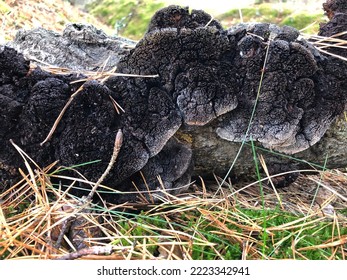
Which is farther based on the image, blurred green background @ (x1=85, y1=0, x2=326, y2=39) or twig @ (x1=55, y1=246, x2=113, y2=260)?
blurred green background @ (x1=85, y1=0, x2=326, y2=39)

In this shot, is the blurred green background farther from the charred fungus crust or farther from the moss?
the charred fungus crust

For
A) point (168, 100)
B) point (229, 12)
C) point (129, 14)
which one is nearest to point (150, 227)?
point (168, 100)

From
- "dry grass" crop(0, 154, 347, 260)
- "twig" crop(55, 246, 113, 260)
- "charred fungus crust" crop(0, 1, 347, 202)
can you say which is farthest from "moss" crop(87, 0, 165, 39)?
"twig" crop(55, 246, 113, 260)

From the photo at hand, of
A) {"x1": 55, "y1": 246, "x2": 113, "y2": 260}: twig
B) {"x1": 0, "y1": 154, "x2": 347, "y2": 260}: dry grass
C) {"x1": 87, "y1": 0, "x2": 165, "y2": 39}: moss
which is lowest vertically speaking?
{"x1": 0, "y1": 154, "x2": 347, "y2": 260}: dry grass

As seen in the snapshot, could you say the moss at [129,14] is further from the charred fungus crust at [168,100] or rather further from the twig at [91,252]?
the twig at [91,252]

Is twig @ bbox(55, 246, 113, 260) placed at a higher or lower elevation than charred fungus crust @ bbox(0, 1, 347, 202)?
lower

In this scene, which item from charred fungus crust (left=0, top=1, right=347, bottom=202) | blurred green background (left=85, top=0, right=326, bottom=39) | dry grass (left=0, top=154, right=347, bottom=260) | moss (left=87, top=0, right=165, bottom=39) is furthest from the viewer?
moss (left=87, top=0, right=165, bottom=39)

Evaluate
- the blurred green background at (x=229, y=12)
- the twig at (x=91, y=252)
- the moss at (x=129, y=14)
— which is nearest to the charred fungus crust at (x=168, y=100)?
the twig at (x=91, y=252)
